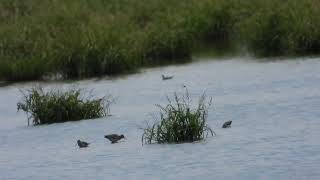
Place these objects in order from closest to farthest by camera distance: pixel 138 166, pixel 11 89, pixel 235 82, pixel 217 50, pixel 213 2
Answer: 1. pixel 138 166
2. pixel 235 82
3. pixel 11 89
4. pixel 217 50
5. pixel 213 2

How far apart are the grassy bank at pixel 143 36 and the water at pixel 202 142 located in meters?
3.40

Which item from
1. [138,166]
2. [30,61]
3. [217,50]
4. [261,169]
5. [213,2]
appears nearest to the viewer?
[261,169]

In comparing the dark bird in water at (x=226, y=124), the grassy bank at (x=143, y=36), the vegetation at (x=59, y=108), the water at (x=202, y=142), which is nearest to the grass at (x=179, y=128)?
the water at (x=202, y=142)

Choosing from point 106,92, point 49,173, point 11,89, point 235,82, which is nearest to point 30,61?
point 11,89

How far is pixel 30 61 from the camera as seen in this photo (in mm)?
34219

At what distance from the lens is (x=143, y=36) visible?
37375 mm

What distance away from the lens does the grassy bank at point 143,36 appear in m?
33.8

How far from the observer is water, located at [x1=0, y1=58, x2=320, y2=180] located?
15.5 m

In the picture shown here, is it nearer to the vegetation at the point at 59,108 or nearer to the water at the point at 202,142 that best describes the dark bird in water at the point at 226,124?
the water at the point at 202,142

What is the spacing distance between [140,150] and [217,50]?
67.9 feet

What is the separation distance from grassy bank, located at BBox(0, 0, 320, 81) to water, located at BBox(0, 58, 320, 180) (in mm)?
3398

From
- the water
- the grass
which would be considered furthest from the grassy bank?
the grass

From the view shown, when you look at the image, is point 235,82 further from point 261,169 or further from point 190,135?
point 261,169

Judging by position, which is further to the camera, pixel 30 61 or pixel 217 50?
pixel 217 50
